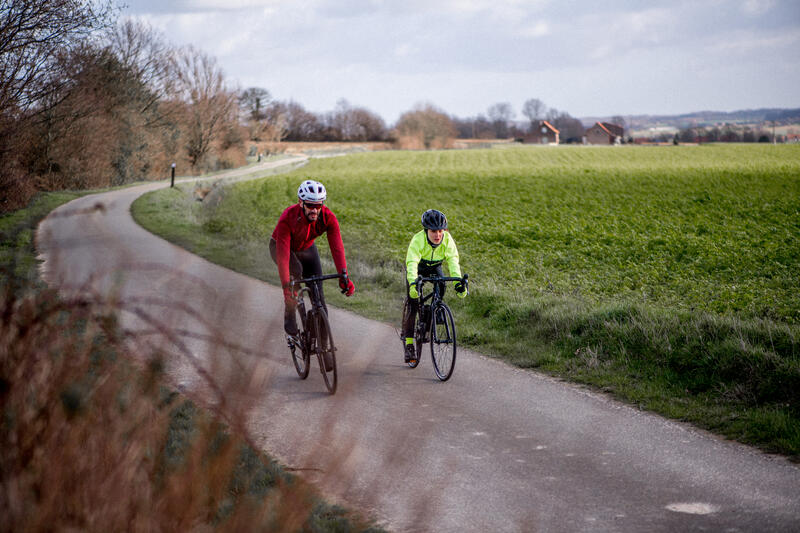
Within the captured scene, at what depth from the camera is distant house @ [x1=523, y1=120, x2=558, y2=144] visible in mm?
167000

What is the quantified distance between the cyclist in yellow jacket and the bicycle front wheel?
0.26m

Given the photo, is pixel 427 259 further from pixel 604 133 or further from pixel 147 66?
pixel 604 133

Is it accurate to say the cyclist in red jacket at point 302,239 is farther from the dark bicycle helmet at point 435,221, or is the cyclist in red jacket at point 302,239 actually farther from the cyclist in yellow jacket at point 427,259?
the dark bicycle helmet at point 435,221

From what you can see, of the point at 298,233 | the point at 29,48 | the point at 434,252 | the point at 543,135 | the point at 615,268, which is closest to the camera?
the point at 298,233

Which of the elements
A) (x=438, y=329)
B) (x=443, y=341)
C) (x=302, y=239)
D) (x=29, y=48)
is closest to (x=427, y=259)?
(x=438, y=329)

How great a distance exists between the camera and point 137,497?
72.1 inches

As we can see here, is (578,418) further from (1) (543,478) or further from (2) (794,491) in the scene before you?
(2) (794,491)

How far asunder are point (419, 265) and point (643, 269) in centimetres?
1051

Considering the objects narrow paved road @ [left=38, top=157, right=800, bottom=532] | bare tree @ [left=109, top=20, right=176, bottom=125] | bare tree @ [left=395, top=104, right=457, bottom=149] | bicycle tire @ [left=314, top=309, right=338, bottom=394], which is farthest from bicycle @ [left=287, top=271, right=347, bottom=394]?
bare tree @ [left=395, top=104, right=457, bottom=149]

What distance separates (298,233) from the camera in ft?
25.1

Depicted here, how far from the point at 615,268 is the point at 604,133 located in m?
141

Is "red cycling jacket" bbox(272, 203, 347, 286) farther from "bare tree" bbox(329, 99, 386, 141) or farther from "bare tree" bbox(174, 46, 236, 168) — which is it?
"bare tree" bbox(329, 99, 386, 141)

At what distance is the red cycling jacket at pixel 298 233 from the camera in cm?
738

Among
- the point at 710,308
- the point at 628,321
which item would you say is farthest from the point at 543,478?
the point at 710,308
